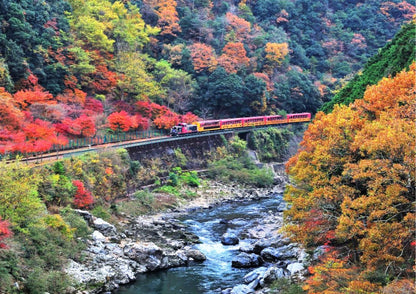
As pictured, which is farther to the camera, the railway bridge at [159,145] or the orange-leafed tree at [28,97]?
the railway bridge at [159,145]

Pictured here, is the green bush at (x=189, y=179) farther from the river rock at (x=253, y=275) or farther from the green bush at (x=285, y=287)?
the green bush at (x=285, y=287)

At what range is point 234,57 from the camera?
57.0 meters

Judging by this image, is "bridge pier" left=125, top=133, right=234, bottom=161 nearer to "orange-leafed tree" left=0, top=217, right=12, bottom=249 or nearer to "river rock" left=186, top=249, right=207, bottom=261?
"river rock" left=186, top=249, right=207, bottom=261

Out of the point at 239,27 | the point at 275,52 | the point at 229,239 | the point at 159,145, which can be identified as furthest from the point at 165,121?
the point at 239,27

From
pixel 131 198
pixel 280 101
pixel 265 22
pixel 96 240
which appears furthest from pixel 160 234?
pixel 265 22

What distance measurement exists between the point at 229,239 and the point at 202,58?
1369 inches

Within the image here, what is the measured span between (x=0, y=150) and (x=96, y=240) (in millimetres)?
9037

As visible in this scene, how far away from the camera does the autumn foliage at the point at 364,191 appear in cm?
1363

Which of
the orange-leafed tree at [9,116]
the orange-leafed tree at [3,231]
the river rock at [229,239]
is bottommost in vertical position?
the river rock at [229,239]

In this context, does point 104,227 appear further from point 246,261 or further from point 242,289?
point 242,289

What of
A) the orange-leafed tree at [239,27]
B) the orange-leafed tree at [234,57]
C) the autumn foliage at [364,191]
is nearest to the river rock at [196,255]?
the autumn foliage at [364,191]

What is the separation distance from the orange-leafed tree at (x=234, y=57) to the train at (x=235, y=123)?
8475mm

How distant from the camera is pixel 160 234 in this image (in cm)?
2648

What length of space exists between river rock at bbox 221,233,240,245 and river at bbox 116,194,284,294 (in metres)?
0.34
